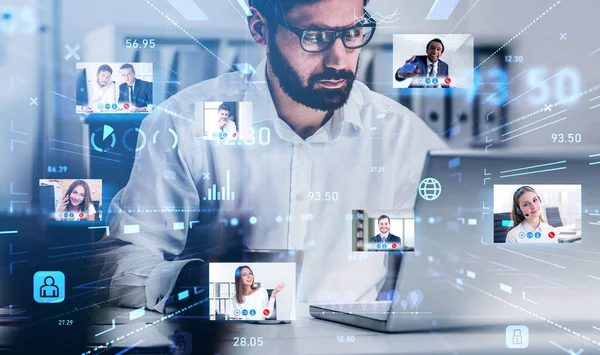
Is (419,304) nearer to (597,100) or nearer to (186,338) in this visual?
(186,338)

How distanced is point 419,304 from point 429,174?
45cm

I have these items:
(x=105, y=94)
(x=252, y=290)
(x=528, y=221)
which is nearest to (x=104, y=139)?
(x=105, y=94)

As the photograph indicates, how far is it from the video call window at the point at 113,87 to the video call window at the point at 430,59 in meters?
0.85

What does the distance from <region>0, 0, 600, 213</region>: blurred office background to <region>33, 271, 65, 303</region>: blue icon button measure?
0.24m

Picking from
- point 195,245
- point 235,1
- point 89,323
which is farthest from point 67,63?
point 89,323

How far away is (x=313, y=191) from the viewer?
1345 millimetres

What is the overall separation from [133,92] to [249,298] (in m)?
0.81

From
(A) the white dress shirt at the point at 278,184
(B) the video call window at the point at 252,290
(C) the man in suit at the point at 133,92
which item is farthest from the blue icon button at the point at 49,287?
(C) the man in suit at the point at 133,92

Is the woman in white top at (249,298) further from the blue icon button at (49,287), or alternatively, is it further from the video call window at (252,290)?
the blue icon button at (49,287)

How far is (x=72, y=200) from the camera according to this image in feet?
4.35

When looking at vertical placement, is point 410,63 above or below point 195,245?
above

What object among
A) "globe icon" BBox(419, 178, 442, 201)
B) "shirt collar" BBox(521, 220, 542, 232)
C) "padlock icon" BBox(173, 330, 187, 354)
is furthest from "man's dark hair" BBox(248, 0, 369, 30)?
"padlock icon" BBox(173, 330, 187, 354)

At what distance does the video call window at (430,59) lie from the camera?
1322 millimetres

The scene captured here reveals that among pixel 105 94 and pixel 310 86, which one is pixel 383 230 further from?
pixel 105 94
